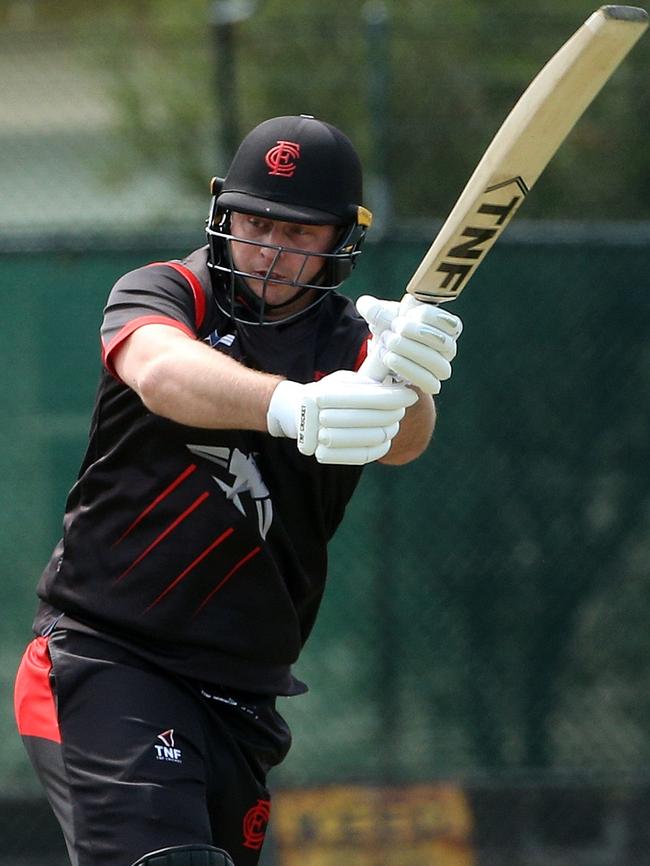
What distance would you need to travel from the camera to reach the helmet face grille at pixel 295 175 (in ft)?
11.1

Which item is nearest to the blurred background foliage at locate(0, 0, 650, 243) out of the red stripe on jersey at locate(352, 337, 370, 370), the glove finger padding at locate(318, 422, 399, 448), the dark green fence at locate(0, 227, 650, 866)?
the dark green fence at locate(0, 227, 650, 866)

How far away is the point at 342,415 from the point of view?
2877 millimetres

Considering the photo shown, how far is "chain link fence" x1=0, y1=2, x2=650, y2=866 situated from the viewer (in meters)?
5.54

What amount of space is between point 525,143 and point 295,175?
2.39 feet

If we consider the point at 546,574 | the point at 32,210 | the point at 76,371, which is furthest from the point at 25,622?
the point at 32,210

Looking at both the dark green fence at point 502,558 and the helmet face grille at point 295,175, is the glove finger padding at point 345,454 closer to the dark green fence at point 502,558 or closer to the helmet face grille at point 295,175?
the helmet face grille at point 295,175

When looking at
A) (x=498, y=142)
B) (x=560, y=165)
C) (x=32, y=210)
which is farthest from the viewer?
(x=32, y=210)

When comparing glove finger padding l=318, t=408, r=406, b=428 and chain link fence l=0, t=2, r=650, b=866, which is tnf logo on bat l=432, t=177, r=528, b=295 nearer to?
glove finger padding l=318, t=408, r=406, b=428

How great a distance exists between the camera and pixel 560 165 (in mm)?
6871

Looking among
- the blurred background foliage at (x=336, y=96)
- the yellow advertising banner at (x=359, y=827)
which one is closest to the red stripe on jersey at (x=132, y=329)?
the blurred background foliage at (x=336, y=96)

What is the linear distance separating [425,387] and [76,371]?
2.79 metres

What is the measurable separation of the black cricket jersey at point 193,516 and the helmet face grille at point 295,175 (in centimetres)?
20

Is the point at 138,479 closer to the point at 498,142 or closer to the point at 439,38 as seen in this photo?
the point at 498,142

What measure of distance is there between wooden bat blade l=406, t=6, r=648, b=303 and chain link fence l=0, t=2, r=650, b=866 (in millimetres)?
2574
